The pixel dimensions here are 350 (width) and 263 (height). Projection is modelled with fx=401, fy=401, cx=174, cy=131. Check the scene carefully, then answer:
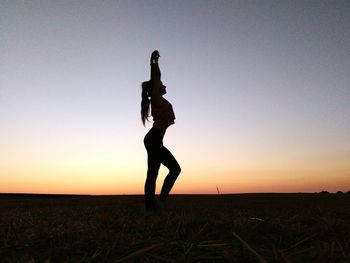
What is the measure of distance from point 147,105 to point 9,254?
343 cm

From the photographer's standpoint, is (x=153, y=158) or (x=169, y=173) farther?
(x=169, y=173)

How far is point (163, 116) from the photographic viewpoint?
18.0ft

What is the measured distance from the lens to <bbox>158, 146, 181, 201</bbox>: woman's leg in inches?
218

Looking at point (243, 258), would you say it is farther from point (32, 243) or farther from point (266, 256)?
point (32, 243)

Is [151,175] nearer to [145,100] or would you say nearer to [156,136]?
[156,136]

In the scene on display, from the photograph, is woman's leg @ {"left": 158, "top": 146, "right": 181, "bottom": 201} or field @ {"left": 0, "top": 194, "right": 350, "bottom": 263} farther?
woman's leg @ {"left": 158, "top": 146, "right": 181, "bottom": 201}

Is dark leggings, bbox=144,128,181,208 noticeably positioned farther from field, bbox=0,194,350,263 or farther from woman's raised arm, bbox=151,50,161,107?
field, bbox=0,194,350,263

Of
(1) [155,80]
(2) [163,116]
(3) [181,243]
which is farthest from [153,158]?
(3) [181,243]

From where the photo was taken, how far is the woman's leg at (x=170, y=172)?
Answer: 554cm

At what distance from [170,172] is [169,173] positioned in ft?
0.08

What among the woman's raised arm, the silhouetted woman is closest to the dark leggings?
the silhouetted woman

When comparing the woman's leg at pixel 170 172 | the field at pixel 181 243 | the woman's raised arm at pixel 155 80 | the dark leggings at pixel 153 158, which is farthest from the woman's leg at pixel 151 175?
the field at pixel 181 243

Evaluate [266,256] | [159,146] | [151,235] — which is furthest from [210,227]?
[159,146]

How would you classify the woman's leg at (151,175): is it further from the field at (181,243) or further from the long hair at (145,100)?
the field at (181,243)
